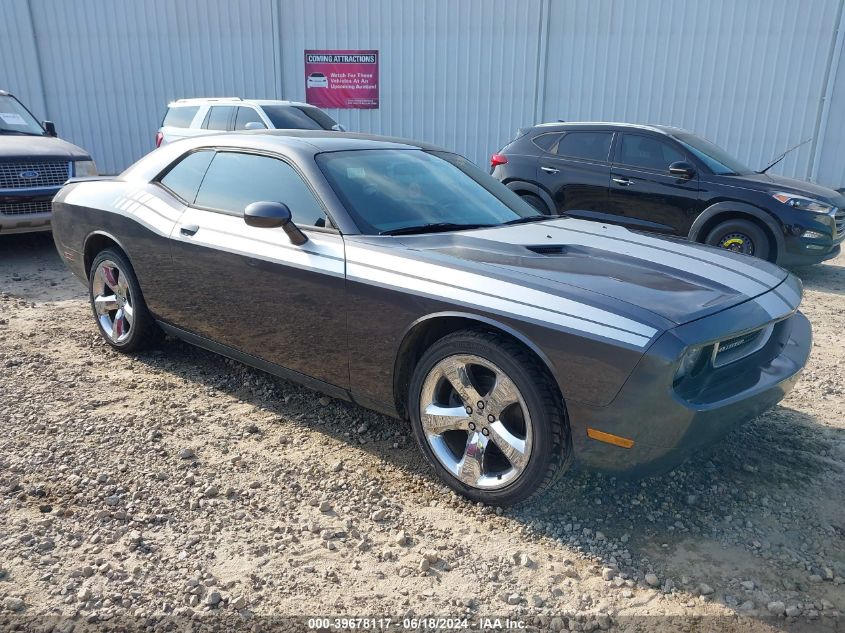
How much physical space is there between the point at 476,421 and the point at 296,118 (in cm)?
856

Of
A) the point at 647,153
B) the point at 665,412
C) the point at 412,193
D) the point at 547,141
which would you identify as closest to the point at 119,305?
the point at 412,193

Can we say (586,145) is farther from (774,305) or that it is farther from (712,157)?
(774,305)

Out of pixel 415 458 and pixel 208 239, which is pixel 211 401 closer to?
pixel 208 239

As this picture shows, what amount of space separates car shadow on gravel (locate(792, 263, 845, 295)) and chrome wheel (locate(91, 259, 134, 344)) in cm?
687

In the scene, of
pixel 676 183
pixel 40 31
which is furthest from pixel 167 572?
pixel 40 31

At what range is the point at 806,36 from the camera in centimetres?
1210

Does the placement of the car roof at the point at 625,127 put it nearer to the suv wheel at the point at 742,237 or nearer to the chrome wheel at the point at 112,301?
the suv wheel at the point at 742,237

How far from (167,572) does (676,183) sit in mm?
6818

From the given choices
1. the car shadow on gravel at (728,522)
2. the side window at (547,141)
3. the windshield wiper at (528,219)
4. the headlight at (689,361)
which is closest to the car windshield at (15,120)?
the side window at (547,141)

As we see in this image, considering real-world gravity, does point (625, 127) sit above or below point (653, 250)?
above

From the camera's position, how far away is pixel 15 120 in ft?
27.7

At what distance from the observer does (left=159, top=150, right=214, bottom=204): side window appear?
4066mm

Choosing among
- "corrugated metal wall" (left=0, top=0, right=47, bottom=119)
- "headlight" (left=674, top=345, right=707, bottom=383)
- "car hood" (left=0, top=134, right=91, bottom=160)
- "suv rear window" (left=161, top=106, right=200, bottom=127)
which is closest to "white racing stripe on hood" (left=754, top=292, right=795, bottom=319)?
"headlight" (left=674, top=345, right=707, bottom=383)

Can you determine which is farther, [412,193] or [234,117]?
[234,117]
